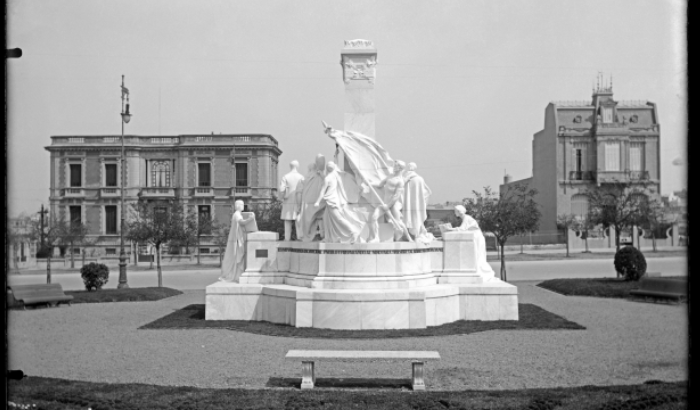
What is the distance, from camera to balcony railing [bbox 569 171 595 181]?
647 inches

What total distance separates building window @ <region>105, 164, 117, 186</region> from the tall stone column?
32.1ft

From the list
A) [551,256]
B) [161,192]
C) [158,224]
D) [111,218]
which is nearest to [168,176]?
[161,192]

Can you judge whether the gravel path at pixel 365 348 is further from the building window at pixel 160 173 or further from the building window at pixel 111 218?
the building window at pixel 160 173

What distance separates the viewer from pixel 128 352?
931 cm

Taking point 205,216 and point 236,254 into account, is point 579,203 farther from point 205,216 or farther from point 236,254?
point 205,216

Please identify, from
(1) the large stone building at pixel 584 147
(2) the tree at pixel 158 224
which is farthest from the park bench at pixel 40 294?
(1) the large stone building at pixel 584 147

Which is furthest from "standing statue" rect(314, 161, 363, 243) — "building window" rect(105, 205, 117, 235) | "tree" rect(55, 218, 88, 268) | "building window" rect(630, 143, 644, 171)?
"building window" rect(105, 205, 117, 235)

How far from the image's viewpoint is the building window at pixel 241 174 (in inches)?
817

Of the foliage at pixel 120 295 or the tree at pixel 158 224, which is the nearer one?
the foliage at pixel 120 295

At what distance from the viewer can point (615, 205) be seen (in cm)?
2050

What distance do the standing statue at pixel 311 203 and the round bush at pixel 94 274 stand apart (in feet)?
26.4

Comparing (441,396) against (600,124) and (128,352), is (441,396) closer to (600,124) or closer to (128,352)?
(128,352)

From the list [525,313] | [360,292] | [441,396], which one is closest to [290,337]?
[360,292]

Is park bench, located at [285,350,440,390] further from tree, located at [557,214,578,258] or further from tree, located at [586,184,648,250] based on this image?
tree, located at [557,214,578,258]
